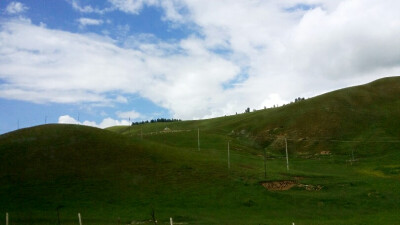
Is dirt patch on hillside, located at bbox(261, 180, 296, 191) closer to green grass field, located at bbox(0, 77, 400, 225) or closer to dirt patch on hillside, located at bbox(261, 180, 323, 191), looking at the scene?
dirt patch on hillside, located at bbox(261, 180, 323, 191)

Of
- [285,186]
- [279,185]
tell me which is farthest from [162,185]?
[285,186]

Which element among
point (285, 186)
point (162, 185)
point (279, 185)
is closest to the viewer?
point (162, 185)

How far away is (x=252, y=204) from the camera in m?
57.5

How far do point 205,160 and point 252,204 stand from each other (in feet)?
89.6

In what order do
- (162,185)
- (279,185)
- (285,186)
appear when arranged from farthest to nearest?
1. (279,185)
2. (285,186)
3. (162,185)

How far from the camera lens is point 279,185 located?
6725 cm

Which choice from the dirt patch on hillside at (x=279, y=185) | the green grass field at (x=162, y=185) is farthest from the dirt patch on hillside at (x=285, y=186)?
the green grass field at (x=162, y=185)

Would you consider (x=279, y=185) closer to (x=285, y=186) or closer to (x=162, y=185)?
(x=285, y=186)

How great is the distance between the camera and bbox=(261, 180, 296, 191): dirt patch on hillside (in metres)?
65.9

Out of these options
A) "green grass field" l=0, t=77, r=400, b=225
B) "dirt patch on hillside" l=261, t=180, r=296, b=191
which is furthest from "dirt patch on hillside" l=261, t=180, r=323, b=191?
"green grass field" l=0, t=77, r=400, b=225

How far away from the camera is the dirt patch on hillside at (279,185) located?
65881 millimetres

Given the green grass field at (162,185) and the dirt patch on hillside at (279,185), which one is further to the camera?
the dirt patch on hillside at (279,185)

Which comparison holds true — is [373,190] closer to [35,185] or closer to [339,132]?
[35,185]

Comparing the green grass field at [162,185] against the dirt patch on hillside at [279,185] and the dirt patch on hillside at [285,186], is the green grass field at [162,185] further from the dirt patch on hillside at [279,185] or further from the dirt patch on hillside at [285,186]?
the dirt patch on hillside at [279,185]
